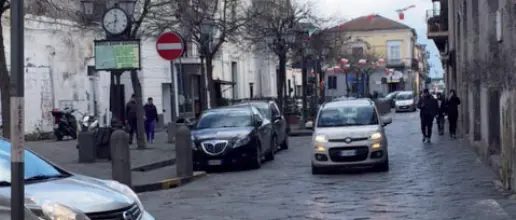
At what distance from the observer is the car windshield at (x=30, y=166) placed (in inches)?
316

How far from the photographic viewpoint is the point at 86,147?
21.2m

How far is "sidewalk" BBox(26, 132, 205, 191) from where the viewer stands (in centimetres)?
1820

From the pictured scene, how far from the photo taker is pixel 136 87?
1007 inches

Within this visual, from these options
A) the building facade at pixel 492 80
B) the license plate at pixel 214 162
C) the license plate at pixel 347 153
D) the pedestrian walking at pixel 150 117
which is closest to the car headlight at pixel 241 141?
the license plate at pixel 214 162

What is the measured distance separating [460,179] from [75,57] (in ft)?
68.4

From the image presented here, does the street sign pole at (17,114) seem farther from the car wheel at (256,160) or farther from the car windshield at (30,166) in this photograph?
the car wheel at (256,160)

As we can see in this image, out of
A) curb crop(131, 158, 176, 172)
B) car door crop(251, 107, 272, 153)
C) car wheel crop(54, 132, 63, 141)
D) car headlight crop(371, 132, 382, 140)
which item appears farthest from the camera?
car wheel crop(54, 132, 63, 141)

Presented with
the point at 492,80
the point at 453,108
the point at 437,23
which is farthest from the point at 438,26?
the point at 492,80

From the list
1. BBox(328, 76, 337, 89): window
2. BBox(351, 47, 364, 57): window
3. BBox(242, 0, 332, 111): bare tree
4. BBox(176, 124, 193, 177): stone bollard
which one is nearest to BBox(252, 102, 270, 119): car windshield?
BBox(176, 124, 193, 177): stone bollard

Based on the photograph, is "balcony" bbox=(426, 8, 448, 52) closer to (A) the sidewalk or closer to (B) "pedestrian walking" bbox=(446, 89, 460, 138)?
(B) "pedestrian walking" bbox=(446, 89, 460, 138)

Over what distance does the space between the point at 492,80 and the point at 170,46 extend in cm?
678

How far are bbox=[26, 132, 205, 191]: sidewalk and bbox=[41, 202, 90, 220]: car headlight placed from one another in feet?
30.7

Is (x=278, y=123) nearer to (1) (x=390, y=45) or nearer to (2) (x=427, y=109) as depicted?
(2) (x=427, y=109)

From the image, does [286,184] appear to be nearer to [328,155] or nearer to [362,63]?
[328,155]
